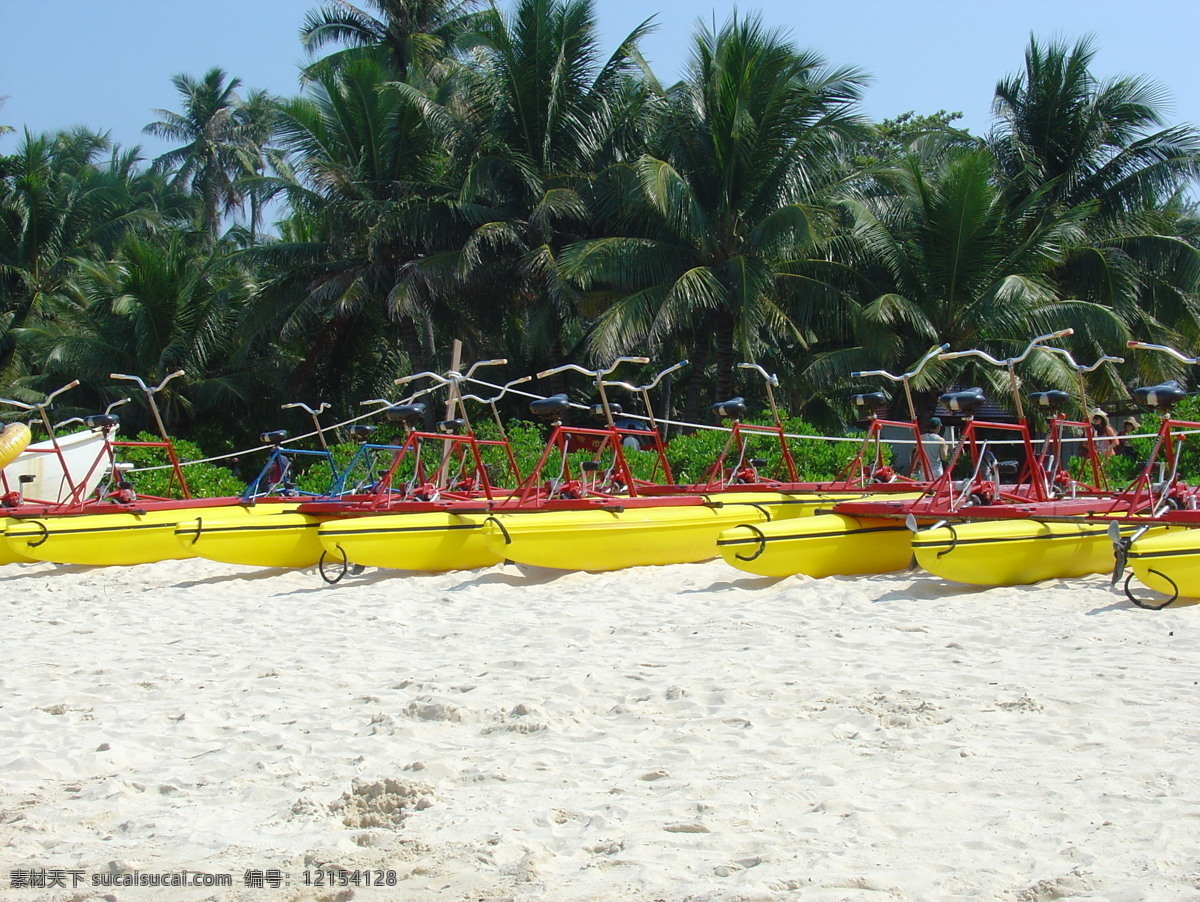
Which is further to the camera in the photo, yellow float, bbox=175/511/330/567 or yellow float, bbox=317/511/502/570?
yellow float, bbox=175/511/330/567

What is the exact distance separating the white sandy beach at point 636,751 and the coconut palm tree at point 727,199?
1056cm

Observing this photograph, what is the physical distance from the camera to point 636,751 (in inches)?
184

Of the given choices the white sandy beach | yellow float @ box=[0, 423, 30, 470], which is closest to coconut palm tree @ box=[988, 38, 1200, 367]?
the white sandy beach

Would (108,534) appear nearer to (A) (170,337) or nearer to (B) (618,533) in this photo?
(B) (618,533)

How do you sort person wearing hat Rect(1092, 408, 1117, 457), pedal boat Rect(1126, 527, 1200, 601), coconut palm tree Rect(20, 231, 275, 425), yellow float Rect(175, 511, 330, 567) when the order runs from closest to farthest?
pedal boat Rect(1126, 527, 1200, 601), yellow float Rect(175, 511, 330, 567), person wearing hat Rect(1092, 408, 1117, 457), coconut palm tree Rect(20, 231, 275, 425)

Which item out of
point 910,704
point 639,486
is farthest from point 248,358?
point 910,704

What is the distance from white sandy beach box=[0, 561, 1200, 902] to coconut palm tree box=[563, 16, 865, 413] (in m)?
10.6

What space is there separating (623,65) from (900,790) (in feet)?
63.1

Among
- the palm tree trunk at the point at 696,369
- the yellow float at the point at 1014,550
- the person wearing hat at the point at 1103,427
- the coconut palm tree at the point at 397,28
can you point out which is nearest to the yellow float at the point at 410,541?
the yellow float at the point at 1014,550

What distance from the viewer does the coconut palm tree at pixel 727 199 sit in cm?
1797

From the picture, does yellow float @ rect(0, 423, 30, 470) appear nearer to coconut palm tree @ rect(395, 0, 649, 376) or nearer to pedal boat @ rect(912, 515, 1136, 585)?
pedal boat @ rect(912, 515, 1136, 585)

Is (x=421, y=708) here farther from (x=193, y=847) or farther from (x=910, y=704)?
(x=910, y=704)

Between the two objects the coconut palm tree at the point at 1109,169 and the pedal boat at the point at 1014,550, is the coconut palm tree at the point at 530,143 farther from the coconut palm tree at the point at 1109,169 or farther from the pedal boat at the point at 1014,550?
the pedal boat at the point at 1014,550

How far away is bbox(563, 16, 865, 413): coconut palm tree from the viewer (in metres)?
18.0
